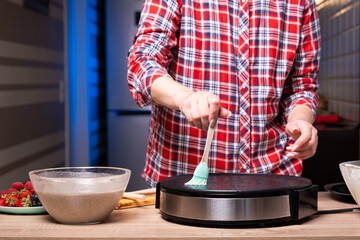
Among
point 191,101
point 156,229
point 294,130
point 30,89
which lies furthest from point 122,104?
point 156,229

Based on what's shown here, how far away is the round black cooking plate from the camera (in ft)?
3.14

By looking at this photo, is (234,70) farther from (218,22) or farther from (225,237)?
(225,237)

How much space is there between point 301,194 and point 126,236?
338 millimetres

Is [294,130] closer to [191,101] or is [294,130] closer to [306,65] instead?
[191,101]

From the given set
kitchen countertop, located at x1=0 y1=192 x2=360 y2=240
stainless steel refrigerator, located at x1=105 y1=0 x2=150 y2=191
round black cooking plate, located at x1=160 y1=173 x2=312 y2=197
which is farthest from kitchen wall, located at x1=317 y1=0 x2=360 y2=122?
kitchen countertop, located at x1=0 y1=192 x2=360 y2=240

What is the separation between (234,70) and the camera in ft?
5.04

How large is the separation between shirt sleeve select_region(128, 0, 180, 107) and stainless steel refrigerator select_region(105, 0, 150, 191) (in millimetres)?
2491

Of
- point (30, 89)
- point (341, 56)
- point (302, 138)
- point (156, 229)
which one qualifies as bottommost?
point (156, 229)

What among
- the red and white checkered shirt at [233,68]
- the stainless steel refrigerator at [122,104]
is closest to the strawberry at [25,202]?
the red and white checkered shirt at [233,68]

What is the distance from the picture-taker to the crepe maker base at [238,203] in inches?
37.5

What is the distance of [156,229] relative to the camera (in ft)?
3.18

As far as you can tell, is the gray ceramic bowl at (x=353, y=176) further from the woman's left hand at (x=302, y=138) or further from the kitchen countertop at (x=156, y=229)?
the woman's left hand at (x=302, y=138)

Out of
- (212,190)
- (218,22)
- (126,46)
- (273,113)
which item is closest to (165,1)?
(218,22)

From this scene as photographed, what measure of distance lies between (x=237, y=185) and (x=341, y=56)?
2.23 m
